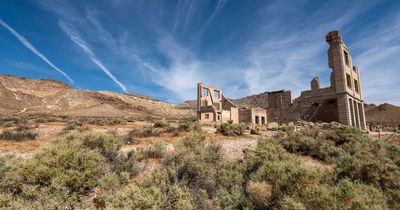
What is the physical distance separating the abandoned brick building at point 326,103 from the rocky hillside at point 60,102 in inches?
1291

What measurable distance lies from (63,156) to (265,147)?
6490 mm

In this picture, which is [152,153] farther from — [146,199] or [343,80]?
[343,80]

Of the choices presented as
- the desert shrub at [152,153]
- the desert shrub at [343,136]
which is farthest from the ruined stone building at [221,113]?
the desert shrub at [152,153]

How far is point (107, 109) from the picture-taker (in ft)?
175

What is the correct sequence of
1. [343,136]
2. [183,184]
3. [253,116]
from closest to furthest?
[183,184]
[343,136]
[253,116]

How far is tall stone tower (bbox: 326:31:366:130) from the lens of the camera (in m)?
23.0

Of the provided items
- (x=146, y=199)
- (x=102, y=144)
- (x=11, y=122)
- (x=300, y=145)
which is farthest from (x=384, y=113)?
(x=11, y=122)

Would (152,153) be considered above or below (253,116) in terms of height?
below

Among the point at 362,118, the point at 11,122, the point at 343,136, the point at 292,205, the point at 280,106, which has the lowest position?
the point at 292,205

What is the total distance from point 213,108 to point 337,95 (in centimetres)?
1412

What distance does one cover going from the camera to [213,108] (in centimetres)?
2823

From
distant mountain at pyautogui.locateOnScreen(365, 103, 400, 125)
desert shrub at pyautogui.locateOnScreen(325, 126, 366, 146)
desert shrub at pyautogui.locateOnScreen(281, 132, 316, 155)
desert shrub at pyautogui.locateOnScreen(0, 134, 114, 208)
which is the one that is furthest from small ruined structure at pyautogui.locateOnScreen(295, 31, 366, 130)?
distant mountain at pyautogui.locateOnScreen(365, 103, 400, 125)

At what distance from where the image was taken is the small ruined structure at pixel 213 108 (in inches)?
1094

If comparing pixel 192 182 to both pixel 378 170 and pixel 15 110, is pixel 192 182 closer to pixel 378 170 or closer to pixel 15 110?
pixel 378 170
